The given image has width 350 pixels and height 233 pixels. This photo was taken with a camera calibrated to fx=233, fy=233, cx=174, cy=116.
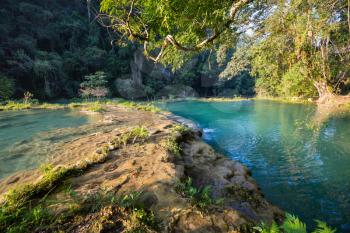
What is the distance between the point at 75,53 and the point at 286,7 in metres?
31.6

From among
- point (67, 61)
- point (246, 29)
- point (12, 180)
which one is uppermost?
point (67, 61)

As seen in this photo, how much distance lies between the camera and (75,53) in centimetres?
3269

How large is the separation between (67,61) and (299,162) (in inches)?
1249

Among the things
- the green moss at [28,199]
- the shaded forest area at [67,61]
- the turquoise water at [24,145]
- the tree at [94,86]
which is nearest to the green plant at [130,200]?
the green moss at [28,199]

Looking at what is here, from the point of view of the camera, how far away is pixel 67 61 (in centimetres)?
3153

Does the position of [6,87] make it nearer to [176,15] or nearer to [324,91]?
[176,15]

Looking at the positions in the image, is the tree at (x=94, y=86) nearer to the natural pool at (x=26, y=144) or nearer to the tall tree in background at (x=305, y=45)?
the tall tree in background at (x=305, y=45)

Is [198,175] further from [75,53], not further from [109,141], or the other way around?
[75,53]

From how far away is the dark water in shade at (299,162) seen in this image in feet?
16.2

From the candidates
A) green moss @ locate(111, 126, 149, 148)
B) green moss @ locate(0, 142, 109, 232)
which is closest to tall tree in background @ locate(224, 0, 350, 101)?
green moss @ locate(111, 126, 149, 148)

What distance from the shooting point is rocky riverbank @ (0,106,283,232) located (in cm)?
271

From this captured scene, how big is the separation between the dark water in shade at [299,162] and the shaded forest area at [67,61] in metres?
21.3

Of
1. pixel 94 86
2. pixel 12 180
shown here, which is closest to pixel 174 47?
pixel 12 180

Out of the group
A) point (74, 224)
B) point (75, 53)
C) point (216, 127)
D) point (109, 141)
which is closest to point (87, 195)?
point (74, 224)
